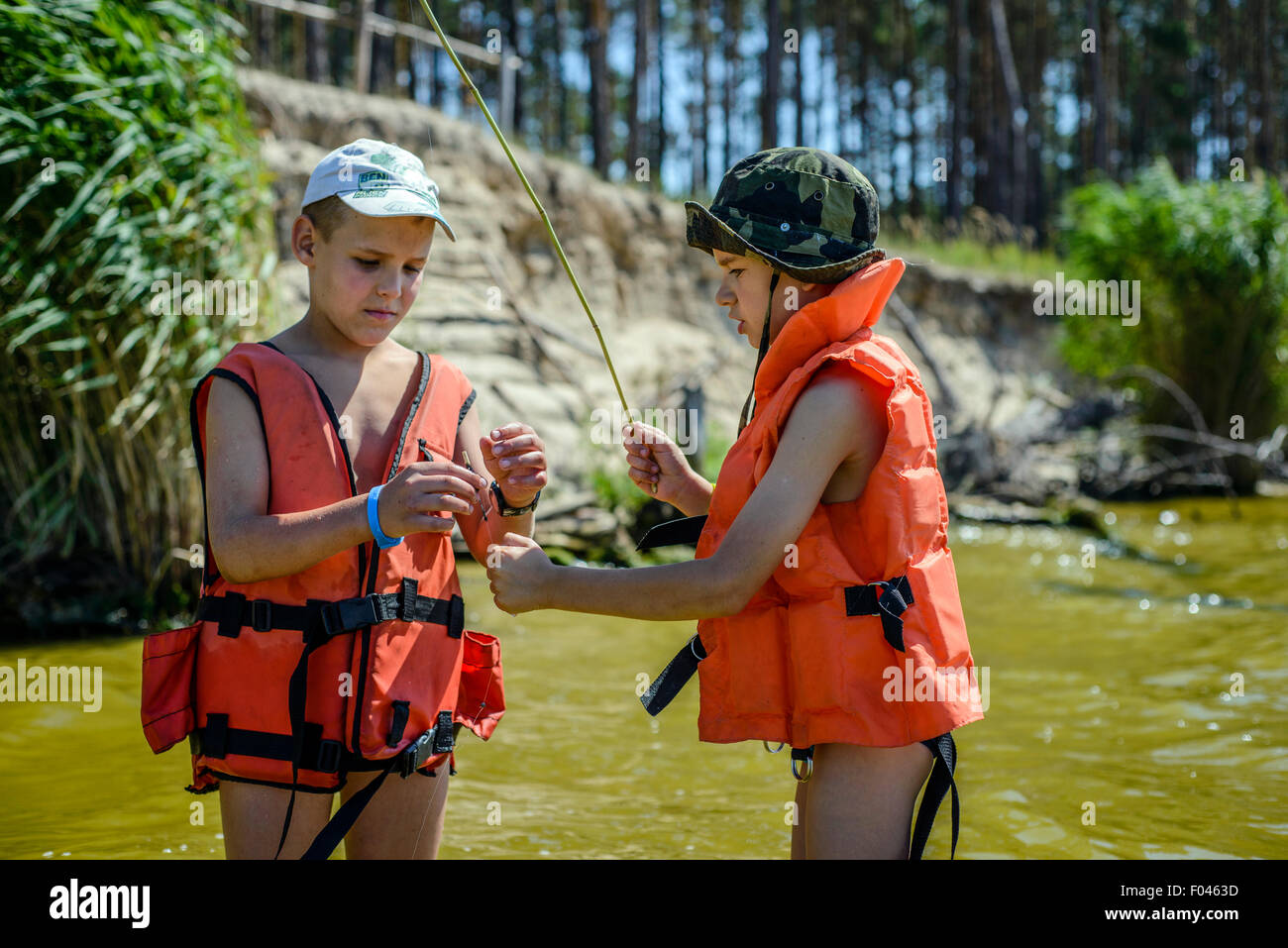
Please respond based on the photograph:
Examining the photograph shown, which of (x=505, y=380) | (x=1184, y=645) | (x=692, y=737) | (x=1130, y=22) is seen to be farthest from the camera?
(x=1130, y=22)

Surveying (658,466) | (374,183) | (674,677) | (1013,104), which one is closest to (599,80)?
(1013,104)

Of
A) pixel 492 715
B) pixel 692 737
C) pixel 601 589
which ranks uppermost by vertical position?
pixel 601 589

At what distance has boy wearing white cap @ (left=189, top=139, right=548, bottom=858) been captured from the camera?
7.72 ft

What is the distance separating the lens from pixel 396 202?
8.13 ft

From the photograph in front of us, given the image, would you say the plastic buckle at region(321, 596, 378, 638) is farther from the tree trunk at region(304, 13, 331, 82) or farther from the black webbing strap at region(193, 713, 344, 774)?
the tree trunk at region(304, 13, 331, 82)

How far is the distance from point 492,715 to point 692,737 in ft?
9.82

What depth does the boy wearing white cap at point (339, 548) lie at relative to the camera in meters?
2.35

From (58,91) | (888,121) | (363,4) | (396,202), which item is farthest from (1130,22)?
(396,202)

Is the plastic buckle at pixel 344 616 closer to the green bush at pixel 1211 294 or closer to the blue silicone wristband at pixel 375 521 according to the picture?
the blue silicone wristband at pixel 375 521

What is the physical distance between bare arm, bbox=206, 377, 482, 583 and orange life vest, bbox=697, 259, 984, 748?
627 mm

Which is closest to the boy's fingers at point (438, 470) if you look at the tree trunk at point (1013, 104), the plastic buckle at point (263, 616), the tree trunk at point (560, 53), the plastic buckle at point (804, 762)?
the plastic buckle at point (263, 616)

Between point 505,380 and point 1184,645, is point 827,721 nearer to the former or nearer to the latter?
point 1184,645

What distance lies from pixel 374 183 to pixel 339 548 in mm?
804

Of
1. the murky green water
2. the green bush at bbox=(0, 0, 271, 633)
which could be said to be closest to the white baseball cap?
the murky green water
